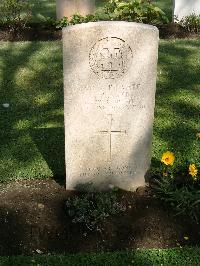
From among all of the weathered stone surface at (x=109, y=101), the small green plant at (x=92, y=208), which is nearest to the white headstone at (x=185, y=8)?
the weathered stone surface at (x=109, y=101)

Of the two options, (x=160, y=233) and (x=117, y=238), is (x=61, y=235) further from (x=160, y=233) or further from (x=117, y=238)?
(x=160, y=233)

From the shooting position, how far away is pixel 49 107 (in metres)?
6.18

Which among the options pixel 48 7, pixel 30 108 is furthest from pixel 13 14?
pixel 30 108

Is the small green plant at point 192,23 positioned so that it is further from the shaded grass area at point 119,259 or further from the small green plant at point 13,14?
the shaded grass area at point 119,259

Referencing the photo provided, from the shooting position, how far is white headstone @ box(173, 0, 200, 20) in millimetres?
9375

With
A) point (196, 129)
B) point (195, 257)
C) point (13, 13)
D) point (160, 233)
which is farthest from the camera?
point (13, 13)

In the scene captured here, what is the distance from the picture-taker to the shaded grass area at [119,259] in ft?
11.3

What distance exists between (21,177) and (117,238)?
4.26 ft

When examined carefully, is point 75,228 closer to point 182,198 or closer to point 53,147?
point 182,198

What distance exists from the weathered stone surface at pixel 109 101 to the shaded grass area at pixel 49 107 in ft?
1.92

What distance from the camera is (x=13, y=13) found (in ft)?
31.5

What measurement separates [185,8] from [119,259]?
282 inches

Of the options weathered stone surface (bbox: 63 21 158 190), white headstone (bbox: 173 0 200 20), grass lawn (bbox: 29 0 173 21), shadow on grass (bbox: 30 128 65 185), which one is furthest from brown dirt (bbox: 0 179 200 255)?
grass lawn (bbox: 29 0 173 21)

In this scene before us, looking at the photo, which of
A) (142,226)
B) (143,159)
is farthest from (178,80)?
(142,226)
